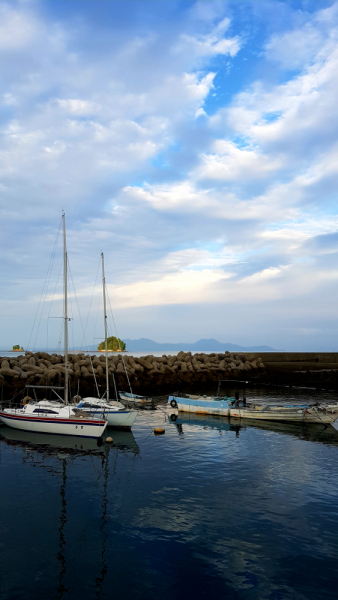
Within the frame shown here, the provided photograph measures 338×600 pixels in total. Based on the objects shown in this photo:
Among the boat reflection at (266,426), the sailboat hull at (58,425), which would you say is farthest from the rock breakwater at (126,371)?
the sailboat hull at (58,425)

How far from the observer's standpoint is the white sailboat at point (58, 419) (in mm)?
30000

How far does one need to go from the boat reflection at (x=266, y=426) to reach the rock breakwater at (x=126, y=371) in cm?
1309

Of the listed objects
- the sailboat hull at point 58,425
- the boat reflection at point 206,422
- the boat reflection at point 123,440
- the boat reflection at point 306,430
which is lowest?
the boat reflection at point 206,422

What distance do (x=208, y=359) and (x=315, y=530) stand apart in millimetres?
60825

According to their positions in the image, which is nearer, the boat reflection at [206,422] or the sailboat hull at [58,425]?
the sailboat hull at [58,425]

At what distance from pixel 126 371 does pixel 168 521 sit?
1493 inches

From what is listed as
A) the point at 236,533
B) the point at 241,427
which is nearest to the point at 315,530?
the point at 236,533

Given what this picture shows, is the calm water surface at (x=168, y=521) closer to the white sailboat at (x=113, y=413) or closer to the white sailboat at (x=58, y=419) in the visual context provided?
the white sailboat at (x=58, y=419)

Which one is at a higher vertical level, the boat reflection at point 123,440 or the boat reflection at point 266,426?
the boat reflection at point 123,440

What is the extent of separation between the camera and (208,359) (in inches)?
3007

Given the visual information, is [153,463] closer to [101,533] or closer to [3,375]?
[101,533]

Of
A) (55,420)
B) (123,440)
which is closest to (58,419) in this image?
(55,420)

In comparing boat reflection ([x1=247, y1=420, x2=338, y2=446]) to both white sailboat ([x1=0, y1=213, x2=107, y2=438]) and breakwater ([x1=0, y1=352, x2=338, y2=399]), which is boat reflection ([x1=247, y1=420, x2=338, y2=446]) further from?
breakwater ([x1=0, y1=352, x2=338, y2=399])

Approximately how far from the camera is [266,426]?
120ft
